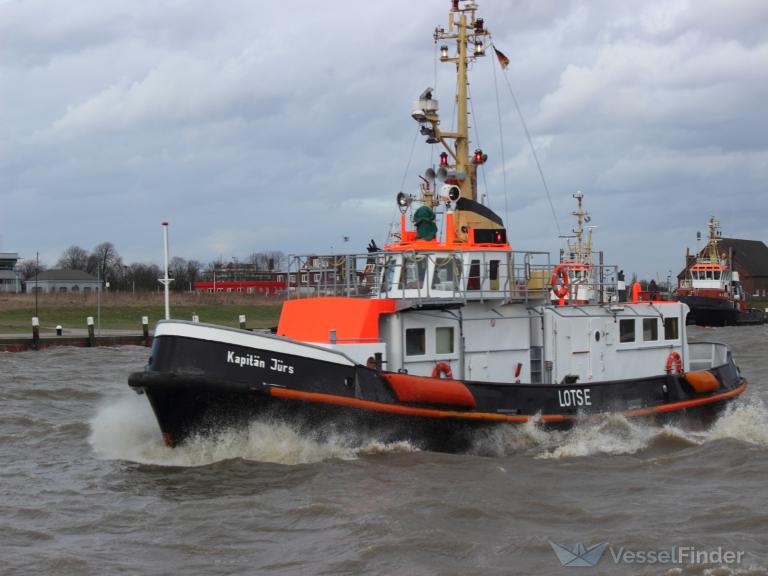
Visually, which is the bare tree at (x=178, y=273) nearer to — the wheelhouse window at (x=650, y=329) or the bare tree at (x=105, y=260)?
the bare tree at (x=105, y=260)

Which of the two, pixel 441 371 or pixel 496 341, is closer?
pixel 441 371

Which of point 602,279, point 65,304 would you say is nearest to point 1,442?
→ point 602,279

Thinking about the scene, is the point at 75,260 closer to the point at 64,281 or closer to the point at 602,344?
the point at 64,281

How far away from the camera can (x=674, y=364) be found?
17.6m

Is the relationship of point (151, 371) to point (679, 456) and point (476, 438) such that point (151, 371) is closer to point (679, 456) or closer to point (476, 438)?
point (476, 438)

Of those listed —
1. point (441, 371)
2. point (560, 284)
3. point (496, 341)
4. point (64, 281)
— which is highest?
point (64, 281)

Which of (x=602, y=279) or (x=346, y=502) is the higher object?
(x=602, y=279)

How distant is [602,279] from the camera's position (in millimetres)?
16859

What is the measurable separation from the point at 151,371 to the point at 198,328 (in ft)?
2.82

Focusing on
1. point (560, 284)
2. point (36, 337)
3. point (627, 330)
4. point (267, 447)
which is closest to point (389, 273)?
point (560, 284)

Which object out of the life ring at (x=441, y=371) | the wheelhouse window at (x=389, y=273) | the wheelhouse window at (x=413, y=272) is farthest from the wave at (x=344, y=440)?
the wheelhouse window at (x=389, y=273)

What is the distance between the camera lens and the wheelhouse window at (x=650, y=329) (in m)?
17.5

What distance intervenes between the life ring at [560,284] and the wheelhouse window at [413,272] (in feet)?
8.10

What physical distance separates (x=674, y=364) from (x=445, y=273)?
5064 mm
